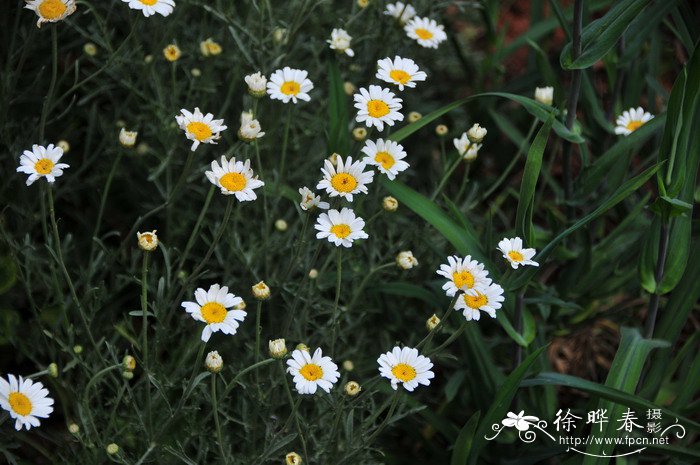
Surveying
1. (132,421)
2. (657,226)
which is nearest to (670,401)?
(657,226)

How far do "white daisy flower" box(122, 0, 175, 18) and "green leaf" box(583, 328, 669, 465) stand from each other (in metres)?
1.18

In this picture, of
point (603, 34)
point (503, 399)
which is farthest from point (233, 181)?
point (603, 34)

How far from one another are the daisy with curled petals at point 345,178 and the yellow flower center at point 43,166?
49cm

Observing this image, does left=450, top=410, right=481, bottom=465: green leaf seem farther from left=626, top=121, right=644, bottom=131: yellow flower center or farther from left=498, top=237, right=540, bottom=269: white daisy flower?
left=626, top=121, right=644, bottom=131: yellow flower center

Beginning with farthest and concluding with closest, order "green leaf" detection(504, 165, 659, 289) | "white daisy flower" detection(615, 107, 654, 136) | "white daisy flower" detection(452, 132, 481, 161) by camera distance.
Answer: "white daisy flower" detection(615, 107, 654, 136) → "white daisy flower" detection(452, 132, 481, 161) → "green leaf" detection(504, 165, 659, 289)

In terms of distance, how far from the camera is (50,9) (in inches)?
64.0

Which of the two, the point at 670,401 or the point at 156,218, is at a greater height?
the point at 156,218

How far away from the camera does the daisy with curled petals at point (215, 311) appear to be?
4.62ft

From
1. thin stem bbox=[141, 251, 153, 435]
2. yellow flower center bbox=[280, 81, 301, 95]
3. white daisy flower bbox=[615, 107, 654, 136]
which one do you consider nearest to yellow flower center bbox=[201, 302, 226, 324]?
thin stem bbox=[141, 251, 153, 435]

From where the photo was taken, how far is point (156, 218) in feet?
7.47

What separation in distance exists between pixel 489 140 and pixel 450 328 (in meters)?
0.86

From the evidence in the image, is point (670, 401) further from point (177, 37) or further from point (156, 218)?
point (177, 37)

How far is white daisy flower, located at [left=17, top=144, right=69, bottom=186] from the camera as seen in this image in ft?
4.88

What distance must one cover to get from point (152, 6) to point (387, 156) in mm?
559
